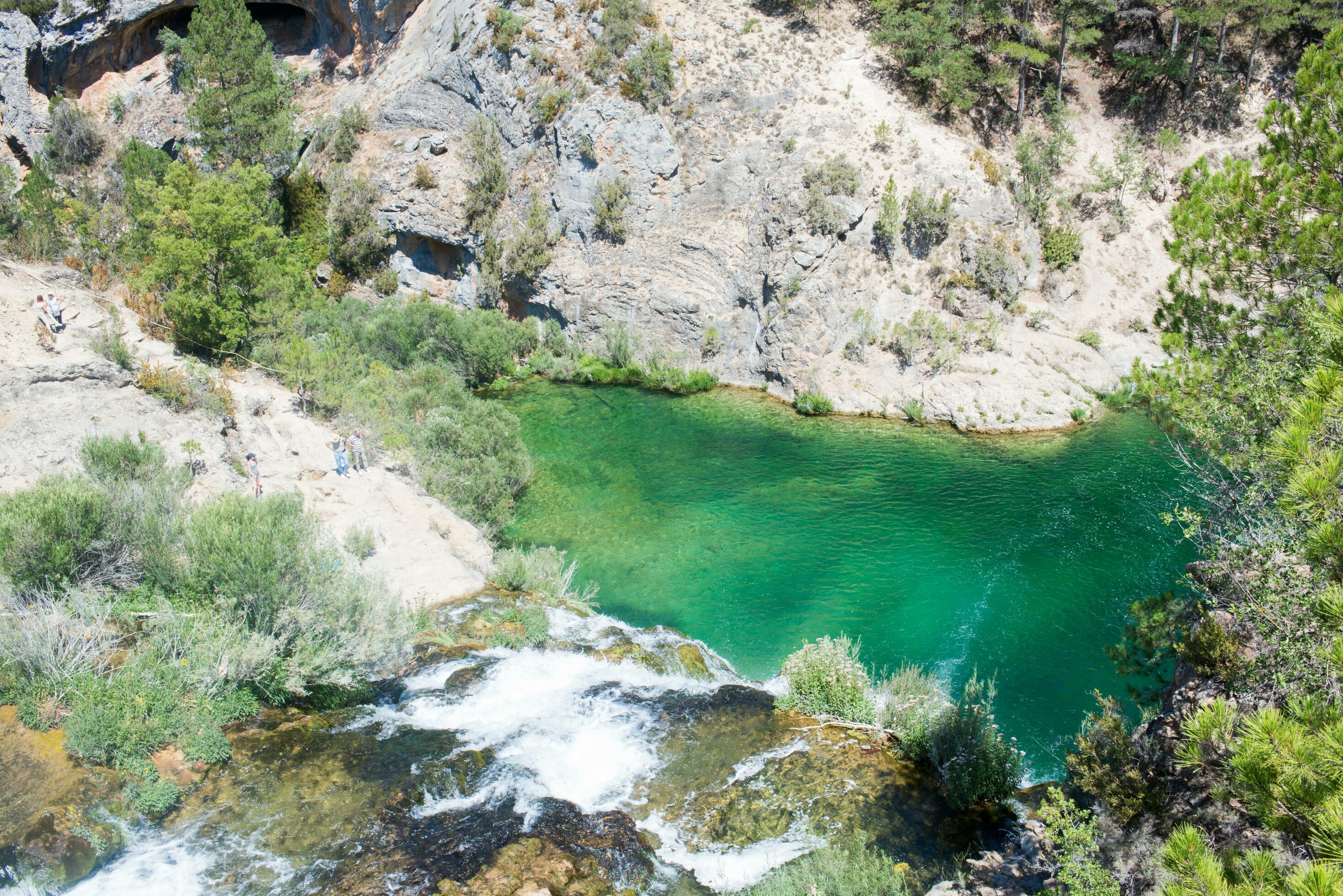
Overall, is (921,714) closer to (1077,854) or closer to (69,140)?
(1077,854)

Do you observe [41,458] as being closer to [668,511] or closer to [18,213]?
[668,511]

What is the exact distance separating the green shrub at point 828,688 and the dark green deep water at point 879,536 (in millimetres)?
2528

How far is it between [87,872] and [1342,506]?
1091 centimetres

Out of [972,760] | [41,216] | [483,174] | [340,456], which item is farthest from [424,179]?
[972,760]

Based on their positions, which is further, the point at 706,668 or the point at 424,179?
the point at 424,179

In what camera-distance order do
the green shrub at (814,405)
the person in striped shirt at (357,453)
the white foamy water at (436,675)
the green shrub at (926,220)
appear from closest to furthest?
1. the white foamy water at (436,675)
2. the person in striped shirt at (357,453)
3. the green shrub at (814,405)
4. the green shrub at (926,220)

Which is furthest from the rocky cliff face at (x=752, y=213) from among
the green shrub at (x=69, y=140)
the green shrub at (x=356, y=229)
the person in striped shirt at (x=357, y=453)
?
the person in striped shirt at (x=357, y=453)

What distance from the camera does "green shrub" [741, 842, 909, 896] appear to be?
7.89 m

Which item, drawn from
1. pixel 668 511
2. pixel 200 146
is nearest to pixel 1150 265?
pixel 668 511

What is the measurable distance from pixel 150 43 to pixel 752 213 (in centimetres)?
3968

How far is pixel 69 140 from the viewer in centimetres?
4200

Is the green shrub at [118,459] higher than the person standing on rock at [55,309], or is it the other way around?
the person standing on rock at [55,309]

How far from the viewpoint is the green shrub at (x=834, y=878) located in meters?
7.89

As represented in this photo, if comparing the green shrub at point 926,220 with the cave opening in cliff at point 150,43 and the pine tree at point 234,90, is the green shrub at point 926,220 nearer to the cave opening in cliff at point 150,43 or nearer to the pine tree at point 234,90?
the pine tree at point 234,90
